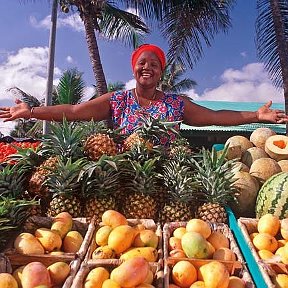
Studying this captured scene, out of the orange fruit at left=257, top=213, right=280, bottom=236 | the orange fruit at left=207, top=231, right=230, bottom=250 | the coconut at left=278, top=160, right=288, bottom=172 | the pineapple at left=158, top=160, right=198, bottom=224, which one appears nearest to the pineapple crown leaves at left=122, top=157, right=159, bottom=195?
the pineapple at left=158, top=160, right=198, bottom=224

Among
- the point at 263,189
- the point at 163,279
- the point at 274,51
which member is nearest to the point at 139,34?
the point at 274,51

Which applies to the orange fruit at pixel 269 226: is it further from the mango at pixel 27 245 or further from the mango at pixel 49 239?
the mango at pixel 27 245

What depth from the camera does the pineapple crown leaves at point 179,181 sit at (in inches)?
116

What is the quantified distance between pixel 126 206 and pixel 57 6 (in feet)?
39.6

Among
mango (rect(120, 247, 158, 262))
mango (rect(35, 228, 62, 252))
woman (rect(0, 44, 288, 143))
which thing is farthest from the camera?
woman (rect(0, 44, 288, 143))

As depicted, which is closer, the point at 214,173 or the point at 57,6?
the point at 214,173

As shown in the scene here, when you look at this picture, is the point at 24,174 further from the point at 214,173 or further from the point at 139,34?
the point at 139,34

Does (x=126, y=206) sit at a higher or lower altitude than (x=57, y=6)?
lower

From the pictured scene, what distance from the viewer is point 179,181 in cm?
296

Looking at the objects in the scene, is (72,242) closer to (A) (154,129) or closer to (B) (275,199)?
(A) (154,129)

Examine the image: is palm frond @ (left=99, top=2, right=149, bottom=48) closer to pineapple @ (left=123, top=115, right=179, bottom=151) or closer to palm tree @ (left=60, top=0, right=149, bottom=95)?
palm tree @ (left=60, top=0, right=149, bottom=95)

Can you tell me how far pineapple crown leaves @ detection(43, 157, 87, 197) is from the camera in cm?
281

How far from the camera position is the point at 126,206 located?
300 cm

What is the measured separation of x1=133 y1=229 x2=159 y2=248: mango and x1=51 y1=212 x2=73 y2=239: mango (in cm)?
48
